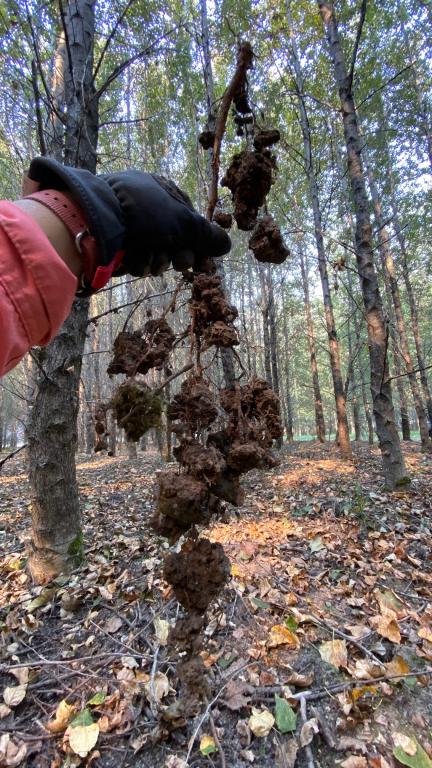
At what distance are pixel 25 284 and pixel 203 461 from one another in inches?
25.2

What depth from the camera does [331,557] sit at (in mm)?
3367

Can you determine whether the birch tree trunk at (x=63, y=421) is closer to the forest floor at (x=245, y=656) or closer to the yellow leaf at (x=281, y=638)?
the forest floor at (x=245, y=656)

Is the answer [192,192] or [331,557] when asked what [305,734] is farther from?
[192,192]

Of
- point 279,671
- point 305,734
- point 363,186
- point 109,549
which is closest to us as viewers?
point 305,734

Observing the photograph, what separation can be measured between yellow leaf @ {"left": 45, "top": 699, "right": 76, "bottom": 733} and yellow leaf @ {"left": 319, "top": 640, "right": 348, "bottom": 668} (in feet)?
5.05

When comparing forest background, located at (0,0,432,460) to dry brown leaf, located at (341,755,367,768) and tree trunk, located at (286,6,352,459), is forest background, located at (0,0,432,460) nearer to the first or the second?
tree trunk, located at (286,6,352,459)

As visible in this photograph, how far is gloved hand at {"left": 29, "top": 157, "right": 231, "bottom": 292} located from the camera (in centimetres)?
103

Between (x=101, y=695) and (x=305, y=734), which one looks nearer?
(x=305, y=734)

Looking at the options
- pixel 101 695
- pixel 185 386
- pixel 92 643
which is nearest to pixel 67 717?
pixel 101 695

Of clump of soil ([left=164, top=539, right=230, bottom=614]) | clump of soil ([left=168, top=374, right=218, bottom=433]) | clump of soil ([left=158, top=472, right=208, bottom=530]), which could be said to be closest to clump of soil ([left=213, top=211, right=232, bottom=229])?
clump of soil ([left=168, top=374, right=218, bottom=433])

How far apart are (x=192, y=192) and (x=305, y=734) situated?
1594 centimetres

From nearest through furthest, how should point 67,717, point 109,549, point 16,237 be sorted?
point 16,237, point 67,717, point 109,549

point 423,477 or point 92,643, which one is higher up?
point 423,477

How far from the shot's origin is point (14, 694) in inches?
81.3
